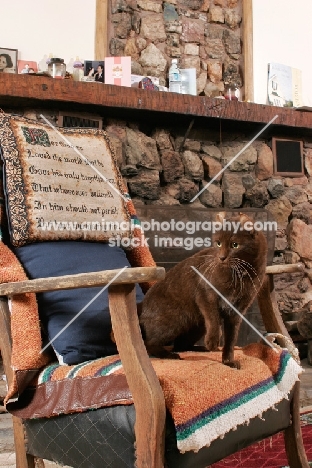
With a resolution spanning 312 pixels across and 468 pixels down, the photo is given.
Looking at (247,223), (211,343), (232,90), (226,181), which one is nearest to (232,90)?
(232,90)

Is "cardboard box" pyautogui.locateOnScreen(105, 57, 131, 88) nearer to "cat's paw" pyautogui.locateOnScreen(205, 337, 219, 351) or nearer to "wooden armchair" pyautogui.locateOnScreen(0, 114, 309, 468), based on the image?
"wooden armchair" pyautogui.locateOnScreen(0, 114, 309, 468)

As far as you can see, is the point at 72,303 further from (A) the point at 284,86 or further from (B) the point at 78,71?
(A) the point at 284,86

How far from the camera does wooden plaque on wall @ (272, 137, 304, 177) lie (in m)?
3.54

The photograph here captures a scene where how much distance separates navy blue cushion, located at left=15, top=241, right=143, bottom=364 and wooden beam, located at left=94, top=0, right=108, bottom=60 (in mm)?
1896

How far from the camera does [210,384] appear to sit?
3.85 ft

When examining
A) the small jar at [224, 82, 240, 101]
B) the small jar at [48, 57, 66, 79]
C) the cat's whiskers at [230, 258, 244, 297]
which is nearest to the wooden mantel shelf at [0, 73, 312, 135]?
the small jar at [48, 57, 66, 79]

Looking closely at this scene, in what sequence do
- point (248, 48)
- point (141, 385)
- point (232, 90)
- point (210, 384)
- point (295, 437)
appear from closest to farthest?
point (141, 385) < point (210, 384) < point (295, 437) < point (232, 90) < point (248, 48)

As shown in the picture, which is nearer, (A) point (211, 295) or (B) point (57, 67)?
(A) point (211, 295)

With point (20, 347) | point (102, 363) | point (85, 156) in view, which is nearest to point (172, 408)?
point (102, 363)

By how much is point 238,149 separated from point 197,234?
722 millimetres

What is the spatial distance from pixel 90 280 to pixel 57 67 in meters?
2.10

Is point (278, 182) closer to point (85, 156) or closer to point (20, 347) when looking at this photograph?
point (85, 156)

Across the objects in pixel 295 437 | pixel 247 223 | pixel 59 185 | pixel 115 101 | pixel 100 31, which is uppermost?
pixel 100 31

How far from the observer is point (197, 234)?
307cm
